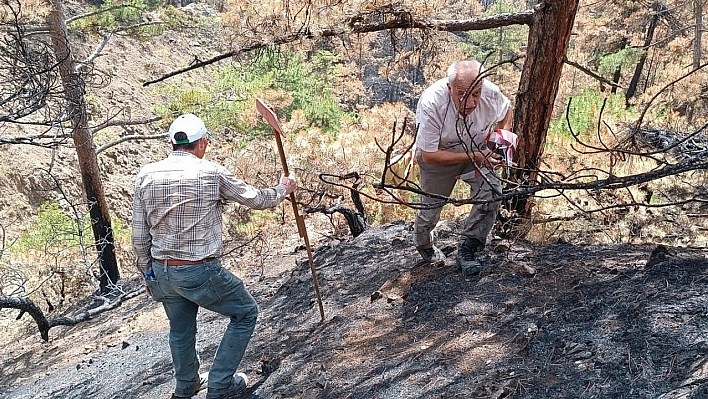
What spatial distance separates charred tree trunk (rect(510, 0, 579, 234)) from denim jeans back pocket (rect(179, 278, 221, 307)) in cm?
230

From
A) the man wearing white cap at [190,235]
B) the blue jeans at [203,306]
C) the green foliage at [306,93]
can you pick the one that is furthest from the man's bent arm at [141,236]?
the green foliage at [306,93]

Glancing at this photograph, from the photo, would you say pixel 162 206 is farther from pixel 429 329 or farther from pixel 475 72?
pixel 475 72

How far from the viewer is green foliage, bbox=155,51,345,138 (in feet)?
30.6

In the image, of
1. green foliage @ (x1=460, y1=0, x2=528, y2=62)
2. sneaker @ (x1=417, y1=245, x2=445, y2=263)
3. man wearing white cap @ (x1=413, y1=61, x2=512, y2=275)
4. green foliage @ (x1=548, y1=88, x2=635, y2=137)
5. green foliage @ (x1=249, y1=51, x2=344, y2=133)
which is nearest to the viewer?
man wearing white cap @ (x1=413, y1=61, x2=512, y2=275)

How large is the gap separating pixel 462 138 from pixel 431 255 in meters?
1.14

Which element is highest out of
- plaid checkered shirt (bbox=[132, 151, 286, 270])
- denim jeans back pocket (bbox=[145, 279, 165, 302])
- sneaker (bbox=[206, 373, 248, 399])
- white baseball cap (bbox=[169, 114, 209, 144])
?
white baseball cap (bbox=[169, 114, 209, 144])

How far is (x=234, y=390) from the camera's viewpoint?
10.5ft

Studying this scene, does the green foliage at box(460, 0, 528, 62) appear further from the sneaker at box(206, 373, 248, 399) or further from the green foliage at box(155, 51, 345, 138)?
the sneaker at box(206, 373, 248, 399)

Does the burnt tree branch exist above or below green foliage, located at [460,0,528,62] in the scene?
below

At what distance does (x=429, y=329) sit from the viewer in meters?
3.27

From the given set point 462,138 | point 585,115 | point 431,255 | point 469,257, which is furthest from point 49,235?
point 585,115

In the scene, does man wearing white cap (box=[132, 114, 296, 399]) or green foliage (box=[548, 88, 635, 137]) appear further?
green foliage (box=[548, 88, 635, 137])

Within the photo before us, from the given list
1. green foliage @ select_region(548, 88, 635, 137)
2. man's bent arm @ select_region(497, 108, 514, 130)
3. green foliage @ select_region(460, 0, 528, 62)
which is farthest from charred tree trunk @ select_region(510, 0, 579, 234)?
green foliage @ select_region(460, 0, 528, 62)

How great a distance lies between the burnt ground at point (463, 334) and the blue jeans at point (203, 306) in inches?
11.4
